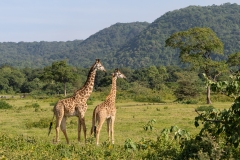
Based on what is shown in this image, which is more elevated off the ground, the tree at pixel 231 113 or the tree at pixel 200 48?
the tree at pixel 200 48

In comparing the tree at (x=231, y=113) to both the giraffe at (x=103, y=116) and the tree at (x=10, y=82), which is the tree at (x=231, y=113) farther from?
the tree at (x=10, y=82)

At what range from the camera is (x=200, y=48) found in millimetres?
31344

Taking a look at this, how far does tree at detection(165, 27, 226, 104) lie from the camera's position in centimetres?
3050

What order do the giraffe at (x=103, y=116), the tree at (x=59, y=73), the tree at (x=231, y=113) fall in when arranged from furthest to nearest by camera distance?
the tree at (x=59, y=73), the giraffe at (x=103, y=116), the tree at (x=231, y=113)

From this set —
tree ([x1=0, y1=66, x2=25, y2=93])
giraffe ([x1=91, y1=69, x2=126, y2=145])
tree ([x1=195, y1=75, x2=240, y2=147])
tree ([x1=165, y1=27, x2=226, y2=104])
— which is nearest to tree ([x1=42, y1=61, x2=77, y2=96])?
tree ([x1=165, y1=27, x2=226, y2=104])

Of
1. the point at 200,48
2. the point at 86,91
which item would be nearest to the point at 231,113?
the point at 86,91

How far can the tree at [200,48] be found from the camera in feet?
100

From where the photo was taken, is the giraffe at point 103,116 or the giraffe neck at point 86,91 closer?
the giraffe at point 103,116

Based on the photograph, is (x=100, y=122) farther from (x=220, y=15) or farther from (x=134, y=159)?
(x=220, y=15)

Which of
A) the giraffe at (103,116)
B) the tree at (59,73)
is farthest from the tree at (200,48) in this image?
the tree at (59,73)

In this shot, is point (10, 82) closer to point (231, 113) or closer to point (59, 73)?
point (59, 73)

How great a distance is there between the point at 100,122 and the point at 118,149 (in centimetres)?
169

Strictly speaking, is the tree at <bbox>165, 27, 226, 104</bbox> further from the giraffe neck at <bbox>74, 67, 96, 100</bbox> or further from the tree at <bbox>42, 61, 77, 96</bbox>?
the tree at <bbox>42, 61, 77, 96</bbox>

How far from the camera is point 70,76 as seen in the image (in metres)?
51.2
